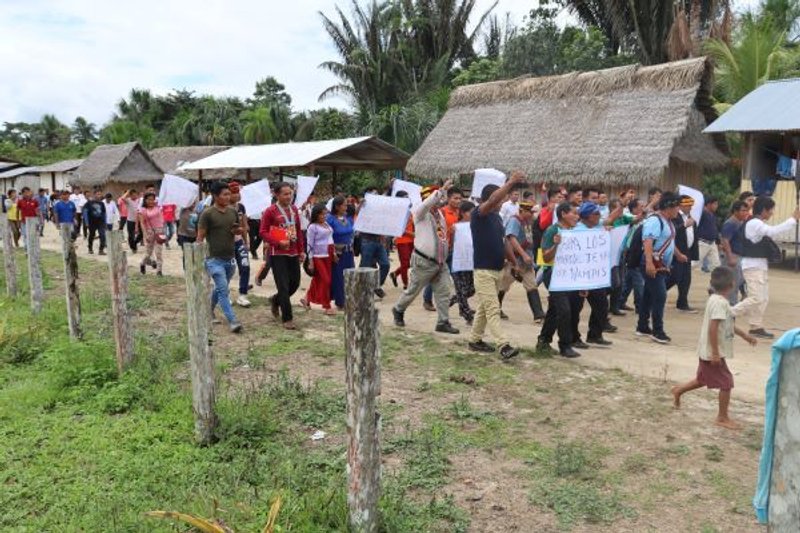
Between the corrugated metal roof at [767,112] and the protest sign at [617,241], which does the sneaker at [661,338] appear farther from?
the corrugated metal roof at [767,112]

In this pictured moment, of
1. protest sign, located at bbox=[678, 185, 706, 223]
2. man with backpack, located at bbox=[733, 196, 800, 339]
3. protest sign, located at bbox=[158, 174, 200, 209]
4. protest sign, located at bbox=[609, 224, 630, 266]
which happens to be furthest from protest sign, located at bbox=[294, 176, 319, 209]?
man with backpack, located at bbox=[733, 196, 800, 339]

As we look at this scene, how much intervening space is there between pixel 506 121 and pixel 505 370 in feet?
45.6

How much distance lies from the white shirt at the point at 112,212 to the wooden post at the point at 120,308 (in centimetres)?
1475

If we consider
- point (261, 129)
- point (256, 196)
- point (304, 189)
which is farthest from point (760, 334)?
point (261, 129)

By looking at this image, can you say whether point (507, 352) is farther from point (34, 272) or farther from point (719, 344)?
point (34, 272)

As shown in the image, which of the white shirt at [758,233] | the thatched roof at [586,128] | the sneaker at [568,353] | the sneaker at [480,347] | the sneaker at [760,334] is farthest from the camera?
the thatched roof at [586,128]

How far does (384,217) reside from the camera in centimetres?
912

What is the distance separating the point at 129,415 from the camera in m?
4.98

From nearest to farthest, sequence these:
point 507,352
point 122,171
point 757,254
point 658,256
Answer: point 507,352 < point 658,256 < point 757,254 < point 122,171

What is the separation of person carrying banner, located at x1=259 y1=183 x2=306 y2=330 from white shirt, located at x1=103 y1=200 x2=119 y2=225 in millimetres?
13345

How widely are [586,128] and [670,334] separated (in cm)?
1005

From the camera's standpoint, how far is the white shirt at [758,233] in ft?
23.7

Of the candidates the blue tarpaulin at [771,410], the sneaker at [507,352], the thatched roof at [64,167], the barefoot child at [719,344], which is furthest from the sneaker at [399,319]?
the thatched roof at [64,167]

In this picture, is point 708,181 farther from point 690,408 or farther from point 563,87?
point 690,408
